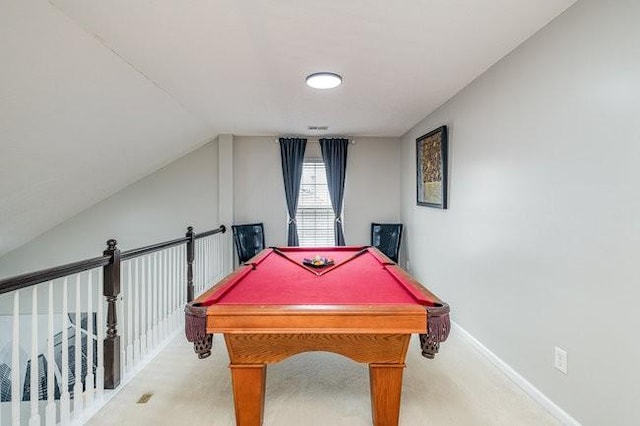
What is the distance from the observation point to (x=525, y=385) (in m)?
2.21

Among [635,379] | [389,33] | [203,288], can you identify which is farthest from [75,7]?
[635,379]

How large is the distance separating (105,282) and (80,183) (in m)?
1.96

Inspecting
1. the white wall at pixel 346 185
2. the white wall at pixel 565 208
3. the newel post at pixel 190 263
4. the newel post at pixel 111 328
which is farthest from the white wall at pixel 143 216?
the white wall at pixel 565 208

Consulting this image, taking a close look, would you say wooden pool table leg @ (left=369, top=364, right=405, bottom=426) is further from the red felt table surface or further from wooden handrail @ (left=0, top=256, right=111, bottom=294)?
wooden handrail @ (left=0, top=256, right=111, bottom=294)

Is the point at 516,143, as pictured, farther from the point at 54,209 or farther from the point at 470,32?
the point at 54,209

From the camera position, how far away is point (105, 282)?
2.21m

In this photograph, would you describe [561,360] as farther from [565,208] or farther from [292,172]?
[292,172]

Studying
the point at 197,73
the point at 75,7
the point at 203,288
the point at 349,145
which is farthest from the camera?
the point at 349,145

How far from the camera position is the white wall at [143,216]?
4.79 metres

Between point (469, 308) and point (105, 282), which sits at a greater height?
point (105, 282)

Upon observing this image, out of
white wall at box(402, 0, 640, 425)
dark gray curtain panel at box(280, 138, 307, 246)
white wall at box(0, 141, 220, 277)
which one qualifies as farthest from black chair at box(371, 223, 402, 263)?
white wall at box(0, 141, 220, 277)

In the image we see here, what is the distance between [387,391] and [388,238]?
11.2 ft

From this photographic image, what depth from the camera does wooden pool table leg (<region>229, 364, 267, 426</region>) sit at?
173 centimetres

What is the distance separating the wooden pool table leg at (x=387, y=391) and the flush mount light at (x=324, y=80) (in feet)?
7.13
